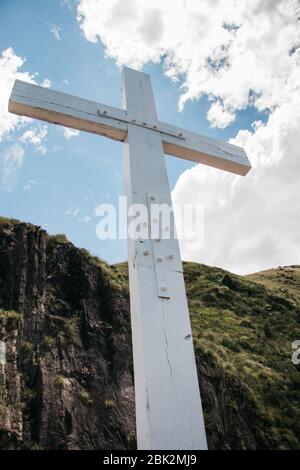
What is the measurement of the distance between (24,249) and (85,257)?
163 cm

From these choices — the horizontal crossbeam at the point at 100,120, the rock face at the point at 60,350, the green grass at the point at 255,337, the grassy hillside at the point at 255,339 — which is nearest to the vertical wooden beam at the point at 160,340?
the horizontal crossbeam at the point at 100,120

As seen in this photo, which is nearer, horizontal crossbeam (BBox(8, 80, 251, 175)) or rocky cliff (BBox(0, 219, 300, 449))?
horizontal crossbeam (BBox(8, 80, 251, 175))

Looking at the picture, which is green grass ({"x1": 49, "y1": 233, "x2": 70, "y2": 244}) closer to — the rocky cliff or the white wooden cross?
the rocky cliff

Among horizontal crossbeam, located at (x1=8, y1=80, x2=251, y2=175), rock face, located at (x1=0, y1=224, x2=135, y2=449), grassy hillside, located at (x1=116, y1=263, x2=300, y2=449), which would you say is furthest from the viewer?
grassy hillside, located at (x1=116, y1=263, x2=300, y2=449)

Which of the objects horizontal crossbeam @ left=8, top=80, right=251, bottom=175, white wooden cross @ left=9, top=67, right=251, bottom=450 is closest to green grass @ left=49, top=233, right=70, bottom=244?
white wooden cross @ left=9, top=67, right=251, bottom=450

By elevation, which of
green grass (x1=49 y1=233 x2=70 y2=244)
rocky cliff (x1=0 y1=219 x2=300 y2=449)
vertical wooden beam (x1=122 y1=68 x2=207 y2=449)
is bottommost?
vertical wooden beam (x1=122 y1=68 x2=207 y2=449)

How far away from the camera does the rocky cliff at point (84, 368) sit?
20.8 ft

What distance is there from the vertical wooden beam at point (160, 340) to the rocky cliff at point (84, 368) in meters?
4.92

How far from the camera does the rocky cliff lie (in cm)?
635

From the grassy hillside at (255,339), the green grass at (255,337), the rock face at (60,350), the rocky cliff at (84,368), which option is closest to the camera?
the rock face at (60,350)

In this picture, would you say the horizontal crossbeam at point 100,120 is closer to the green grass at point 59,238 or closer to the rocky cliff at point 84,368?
the rocky cliff at point 84,368

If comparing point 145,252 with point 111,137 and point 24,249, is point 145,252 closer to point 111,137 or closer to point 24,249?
point 111,137

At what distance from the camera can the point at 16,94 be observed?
2701 mm

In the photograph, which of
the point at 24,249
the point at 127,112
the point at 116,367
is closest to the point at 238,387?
the point at 116,367
